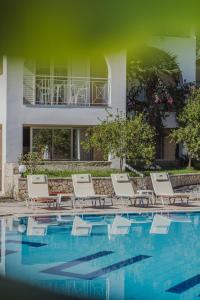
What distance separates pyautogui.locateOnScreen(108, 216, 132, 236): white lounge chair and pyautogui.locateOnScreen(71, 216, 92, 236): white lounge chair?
0.67 m

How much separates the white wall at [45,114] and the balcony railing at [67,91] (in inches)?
12.9

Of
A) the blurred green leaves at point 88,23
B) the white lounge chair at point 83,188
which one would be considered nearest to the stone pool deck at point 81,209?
the white lounge chair at point 83,188

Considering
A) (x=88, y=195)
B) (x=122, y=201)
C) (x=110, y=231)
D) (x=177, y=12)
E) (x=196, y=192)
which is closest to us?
(x=177, y=12)

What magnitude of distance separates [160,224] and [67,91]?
984 cm

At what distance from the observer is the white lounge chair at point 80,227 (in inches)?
643

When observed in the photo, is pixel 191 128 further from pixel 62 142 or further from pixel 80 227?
pixel 80 227

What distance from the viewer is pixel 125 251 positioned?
45.8 feet

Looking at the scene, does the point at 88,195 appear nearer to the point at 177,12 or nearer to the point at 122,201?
the point at 122,201

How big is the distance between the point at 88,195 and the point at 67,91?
709 cm

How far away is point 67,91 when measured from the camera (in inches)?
1001

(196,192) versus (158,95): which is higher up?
(158,95)

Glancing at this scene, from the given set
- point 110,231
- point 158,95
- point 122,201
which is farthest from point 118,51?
point 158,95

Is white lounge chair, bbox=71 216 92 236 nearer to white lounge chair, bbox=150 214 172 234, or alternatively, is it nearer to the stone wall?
white lounge chair, bbox=150 214 172 234

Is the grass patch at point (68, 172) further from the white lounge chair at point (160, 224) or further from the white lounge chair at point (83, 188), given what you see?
the white lounge chair at point (160, 224)
